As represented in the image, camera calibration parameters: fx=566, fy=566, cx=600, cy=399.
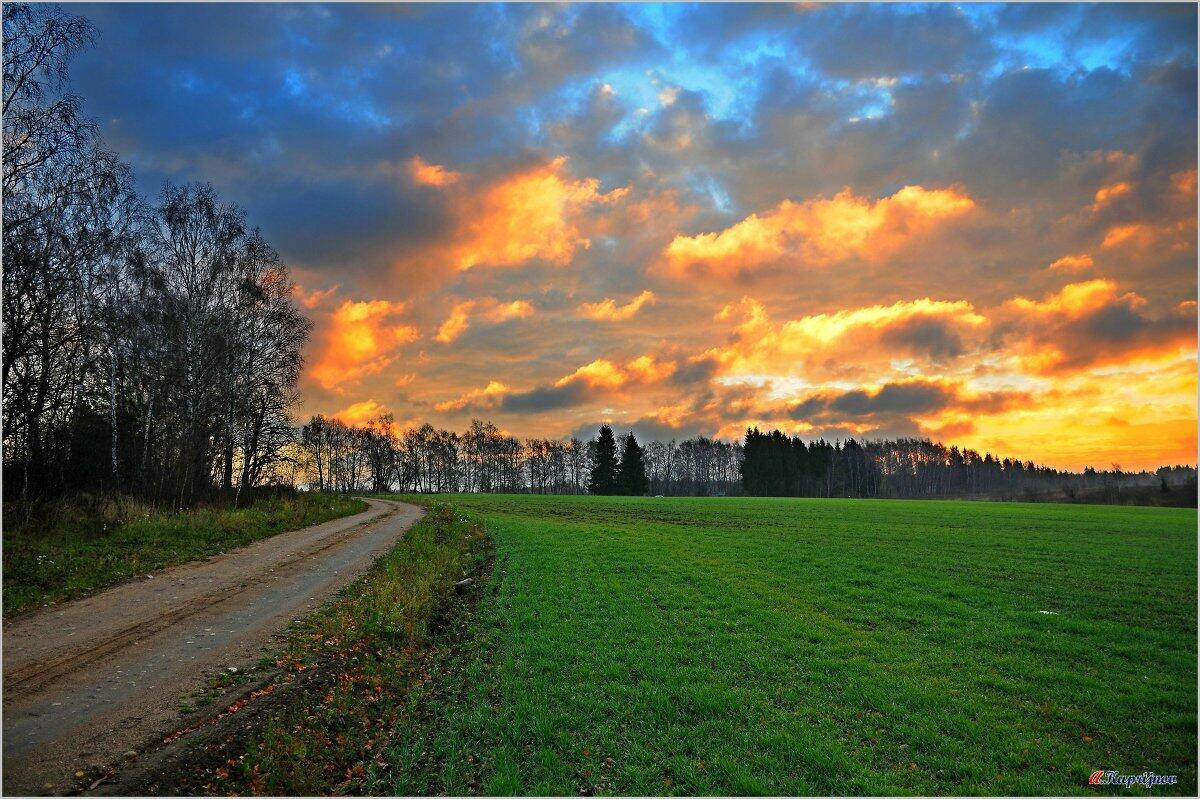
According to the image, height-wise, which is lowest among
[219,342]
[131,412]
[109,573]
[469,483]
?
[469,483]

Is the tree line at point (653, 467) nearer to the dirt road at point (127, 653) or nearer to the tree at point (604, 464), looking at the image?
the tree at point (604, 464)

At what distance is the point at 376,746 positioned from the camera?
816 centimetres

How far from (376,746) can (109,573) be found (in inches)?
459

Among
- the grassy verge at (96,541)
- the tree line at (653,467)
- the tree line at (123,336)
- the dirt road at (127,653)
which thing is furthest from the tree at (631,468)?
the dirt road at (127,653)

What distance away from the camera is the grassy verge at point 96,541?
44.4 ft

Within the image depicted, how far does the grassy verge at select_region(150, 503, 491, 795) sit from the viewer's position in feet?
23.1

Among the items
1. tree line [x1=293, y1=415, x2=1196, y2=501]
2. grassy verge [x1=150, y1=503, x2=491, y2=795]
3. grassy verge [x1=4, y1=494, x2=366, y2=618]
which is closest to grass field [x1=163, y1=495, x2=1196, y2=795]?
grassy verge [x1=150, y1=503, x2=491, y2=795]

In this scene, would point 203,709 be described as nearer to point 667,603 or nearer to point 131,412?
point 667,603

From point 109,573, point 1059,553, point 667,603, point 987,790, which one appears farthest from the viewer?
point 1059,553

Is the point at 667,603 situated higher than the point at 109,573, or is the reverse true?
the point at 109,573

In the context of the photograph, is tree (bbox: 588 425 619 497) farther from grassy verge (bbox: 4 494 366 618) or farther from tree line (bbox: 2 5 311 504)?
grassy verge (bbox: 4 494 366 618)

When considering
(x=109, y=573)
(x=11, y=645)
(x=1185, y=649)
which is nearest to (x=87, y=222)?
(x=109, y=573)

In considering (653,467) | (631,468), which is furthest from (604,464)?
(653,467)

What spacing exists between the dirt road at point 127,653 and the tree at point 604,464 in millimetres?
102377
